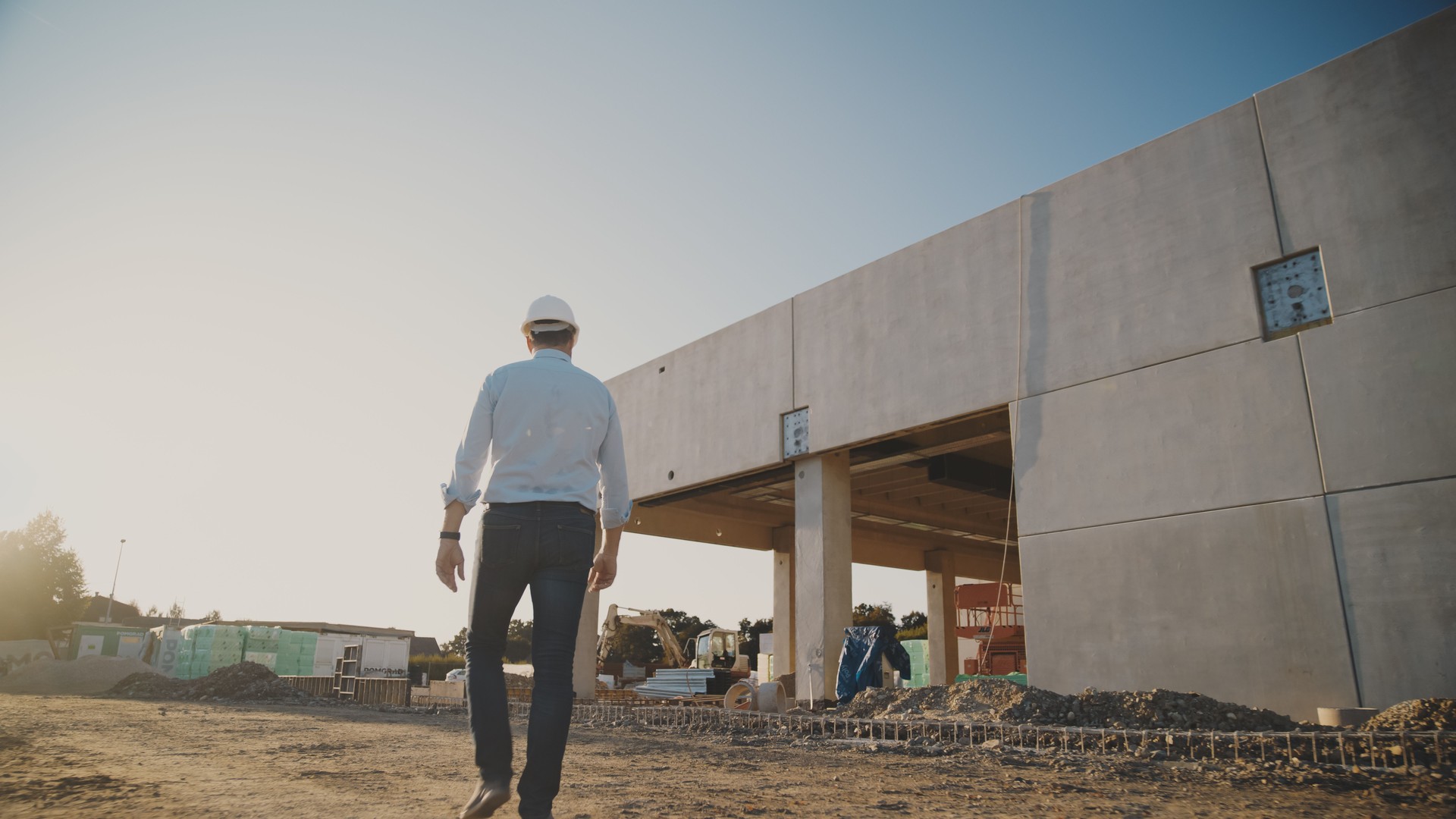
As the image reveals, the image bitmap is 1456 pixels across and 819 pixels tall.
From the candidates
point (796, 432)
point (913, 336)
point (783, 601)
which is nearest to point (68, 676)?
point (783, 601)

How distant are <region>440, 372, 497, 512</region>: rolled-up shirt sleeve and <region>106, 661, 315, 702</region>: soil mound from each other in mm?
15481

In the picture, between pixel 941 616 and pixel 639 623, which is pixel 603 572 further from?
pixel 639 623

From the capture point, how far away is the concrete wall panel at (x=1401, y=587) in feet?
19.4

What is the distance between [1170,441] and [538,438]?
6999 mm

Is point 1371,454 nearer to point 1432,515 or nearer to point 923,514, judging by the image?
point 1432,515

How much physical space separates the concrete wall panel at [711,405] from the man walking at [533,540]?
928cm

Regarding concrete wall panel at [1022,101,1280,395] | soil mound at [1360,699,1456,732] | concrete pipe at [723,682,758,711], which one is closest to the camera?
soil mound at [1360,699,1456,732]

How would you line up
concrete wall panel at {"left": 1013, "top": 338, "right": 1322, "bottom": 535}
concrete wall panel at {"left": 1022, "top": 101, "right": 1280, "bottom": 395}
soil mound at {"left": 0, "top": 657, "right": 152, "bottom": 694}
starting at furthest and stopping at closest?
soil mound at {"left": 0, "top": 657, "right": 152, "bottom": 694}
concrete wall panel at {"left": 1022, "top": 101, "right": 1280, "bottom": 395}
concrete wall panel at {"left": 1013, "top": 338, "right": 1322, "bottom": 535}

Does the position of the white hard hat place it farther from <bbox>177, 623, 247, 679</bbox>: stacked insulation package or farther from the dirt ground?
<bbox>177, 623, 247, 679</bbox>: stacked insulation package

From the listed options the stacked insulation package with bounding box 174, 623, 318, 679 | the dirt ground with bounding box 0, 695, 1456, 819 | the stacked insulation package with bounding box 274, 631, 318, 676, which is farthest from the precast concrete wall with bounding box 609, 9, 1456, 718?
A: the stacked insulation package with bounding box 274, 631, 318, 676

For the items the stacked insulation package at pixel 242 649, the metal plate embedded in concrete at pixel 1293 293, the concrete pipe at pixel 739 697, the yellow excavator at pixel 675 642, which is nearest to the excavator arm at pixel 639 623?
the yellow excavator at pixel 675 642

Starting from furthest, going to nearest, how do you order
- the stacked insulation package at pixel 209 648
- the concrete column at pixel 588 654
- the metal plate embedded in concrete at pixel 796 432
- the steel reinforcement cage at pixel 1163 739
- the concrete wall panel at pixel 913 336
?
the stacked insulation package at pixel 209 648 → the concrete column at pixel 588 654 → the metal plate embedded in concrete at pixel 796 432 → the concrete wall panel at pixel 913 336 → the steel reinforcement cage at pixel 1163 739

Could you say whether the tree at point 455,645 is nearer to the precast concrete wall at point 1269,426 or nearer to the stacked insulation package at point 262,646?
the stacked insulation package at point 262,646

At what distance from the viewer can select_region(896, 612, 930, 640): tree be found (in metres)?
46.4
